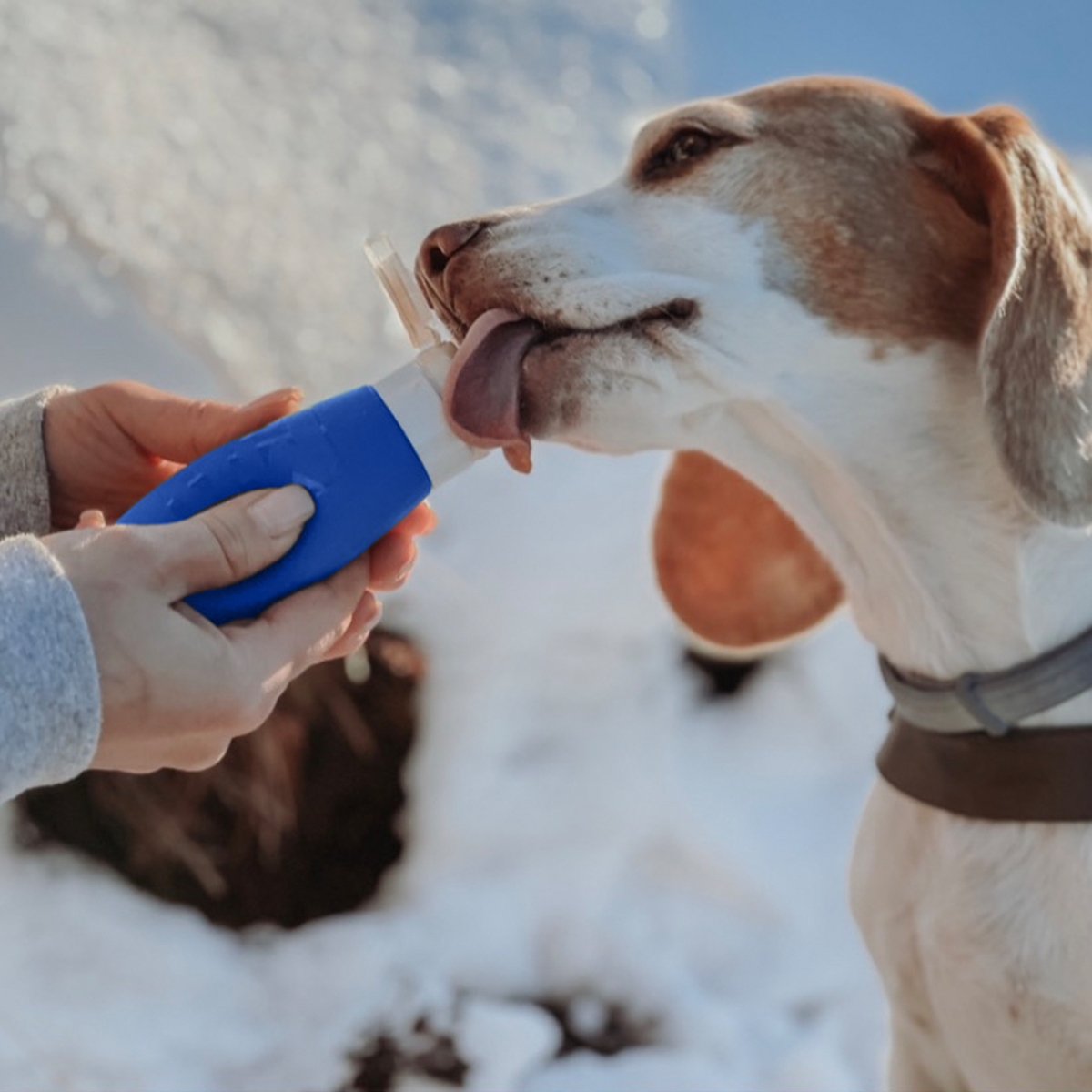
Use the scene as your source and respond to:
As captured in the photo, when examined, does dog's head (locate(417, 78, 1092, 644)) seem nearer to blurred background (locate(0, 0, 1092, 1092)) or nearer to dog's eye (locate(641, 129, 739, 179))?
dog's eye (locate(641, 129, 739, 179))

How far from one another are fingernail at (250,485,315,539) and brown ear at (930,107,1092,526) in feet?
1.75

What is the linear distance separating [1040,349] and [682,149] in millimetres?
377

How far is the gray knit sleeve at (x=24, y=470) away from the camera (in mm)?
1181

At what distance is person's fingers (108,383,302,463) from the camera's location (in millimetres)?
1115

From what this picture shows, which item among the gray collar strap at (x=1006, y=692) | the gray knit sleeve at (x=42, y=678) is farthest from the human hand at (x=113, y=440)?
A: the gray collar strap at (x=1006, y=692)

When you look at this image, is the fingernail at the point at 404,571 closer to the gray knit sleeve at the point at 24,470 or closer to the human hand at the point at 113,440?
the human hand at the point at 113,440

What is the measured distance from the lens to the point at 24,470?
119cm

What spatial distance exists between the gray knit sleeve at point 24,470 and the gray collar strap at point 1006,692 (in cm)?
81

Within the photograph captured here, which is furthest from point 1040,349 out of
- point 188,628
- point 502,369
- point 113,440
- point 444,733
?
point 444,733

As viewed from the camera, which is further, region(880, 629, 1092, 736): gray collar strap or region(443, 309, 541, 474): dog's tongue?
region(880, 629, 1092, 736): gray collar strap

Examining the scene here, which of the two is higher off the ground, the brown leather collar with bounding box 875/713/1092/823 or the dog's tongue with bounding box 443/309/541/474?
the dog's tongue with bounding box 443/309/541/474

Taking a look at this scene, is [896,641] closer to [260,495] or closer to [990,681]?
[990,681]

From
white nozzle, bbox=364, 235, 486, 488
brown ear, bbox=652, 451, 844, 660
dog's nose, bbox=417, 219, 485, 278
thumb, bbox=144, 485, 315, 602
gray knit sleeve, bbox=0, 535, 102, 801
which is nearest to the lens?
gray knit sleeve, bbox=0, 535, 102, 801

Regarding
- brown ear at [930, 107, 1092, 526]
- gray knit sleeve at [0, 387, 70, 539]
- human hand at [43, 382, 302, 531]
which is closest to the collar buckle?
brown ear at [930, 107, 1092, 526]
